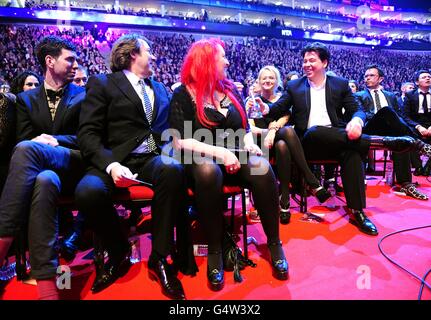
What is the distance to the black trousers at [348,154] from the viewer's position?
2332 millimetres

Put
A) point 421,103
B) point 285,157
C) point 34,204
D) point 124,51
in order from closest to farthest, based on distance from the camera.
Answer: point 34,204 < point 124,51 < point 285,157 < point 421,103

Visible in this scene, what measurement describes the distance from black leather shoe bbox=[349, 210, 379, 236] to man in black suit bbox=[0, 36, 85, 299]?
6.95ft

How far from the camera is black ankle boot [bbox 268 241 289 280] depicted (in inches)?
65.0

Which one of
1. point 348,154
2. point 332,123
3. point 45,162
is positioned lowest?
point 348,154

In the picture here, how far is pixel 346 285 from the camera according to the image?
157cm

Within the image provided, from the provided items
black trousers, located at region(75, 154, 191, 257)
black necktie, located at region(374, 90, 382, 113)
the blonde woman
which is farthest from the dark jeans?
black necktie, located at region(374, 90, 382, 113)

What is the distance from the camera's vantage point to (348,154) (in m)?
2.37

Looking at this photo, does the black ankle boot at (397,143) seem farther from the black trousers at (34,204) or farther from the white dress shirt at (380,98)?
the black trousers at (34,204)

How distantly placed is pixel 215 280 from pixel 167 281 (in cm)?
26

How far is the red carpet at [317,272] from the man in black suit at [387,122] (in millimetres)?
823

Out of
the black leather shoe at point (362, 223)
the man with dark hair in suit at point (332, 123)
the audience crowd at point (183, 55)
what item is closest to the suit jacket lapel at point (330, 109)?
the man with dark hair in suit at point (332, 123)

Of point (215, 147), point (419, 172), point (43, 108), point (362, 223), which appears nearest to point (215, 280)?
point (215, 147)

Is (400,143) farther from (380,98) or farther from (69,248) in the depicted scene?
(69,248)
